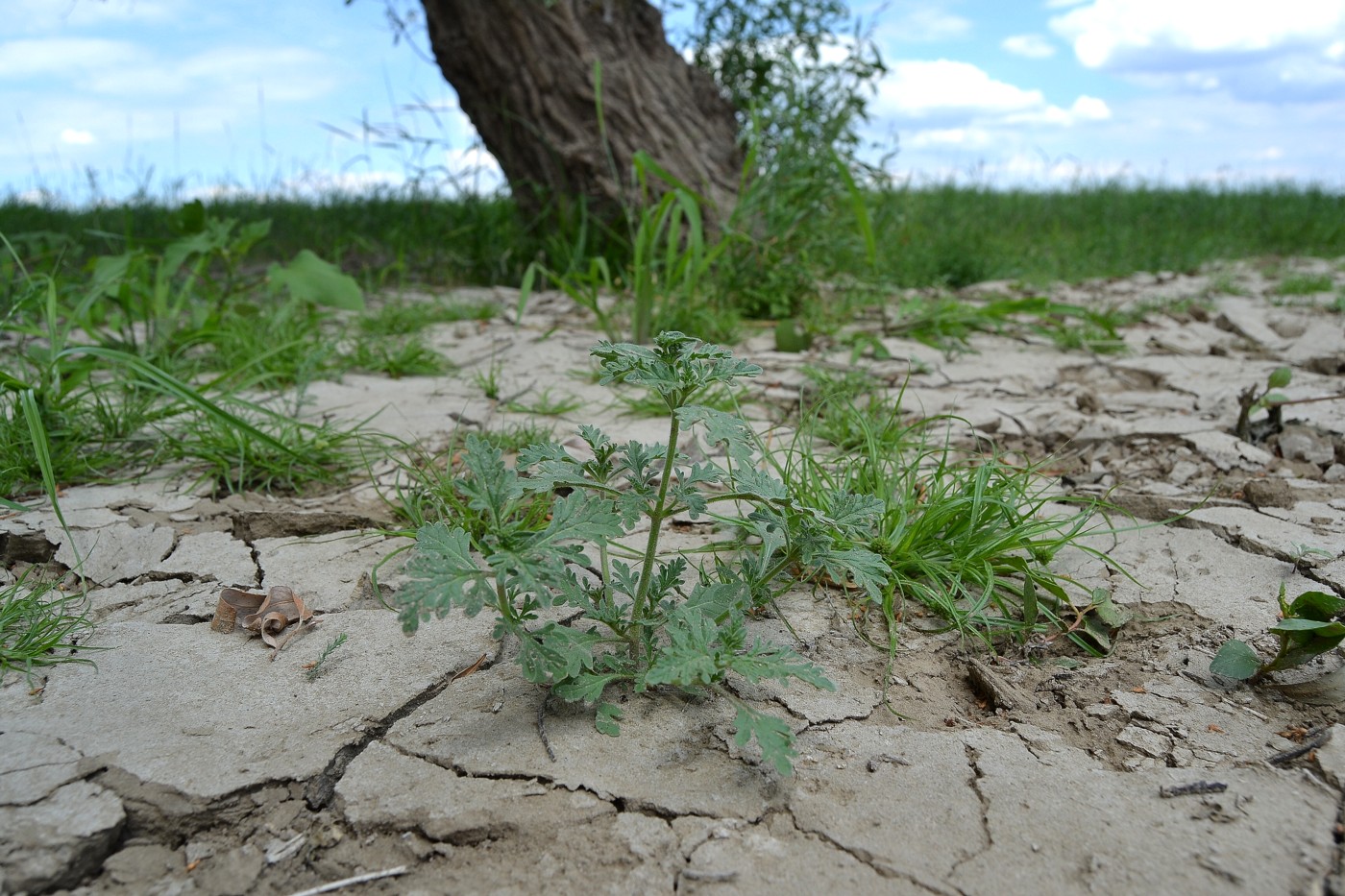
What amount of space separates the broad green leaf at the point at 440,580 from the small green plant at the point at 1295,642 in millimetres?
1126

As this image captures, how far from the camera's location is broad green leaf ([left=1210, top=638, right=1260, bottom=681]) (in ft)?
4.53

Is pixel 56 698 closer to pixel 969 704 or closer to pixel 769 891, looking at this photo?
pixel 769 891

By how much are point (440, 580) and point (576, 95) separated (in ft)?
12.3

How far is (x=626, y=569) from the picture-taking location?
54.6 inches

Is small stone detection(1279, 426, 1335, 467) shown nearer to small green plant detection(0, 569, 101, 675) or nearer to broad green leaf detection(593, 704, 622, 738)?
broad green leaf detection(593, 704, 622, 738)

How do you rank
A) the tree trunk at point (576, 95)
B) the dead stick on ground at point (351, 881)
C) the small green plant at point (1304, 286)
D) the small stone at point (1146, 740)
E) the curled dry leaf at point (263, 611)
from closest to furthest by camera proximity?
the dead stick on ground at point (351, 881), the small stone at point (1146, 740), the curled dry leaf at point (263, 611), the tree trunk at point (576, 95), the small green plant at point (1304, 286)

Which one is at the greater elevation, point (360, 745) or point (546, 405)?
point (546, 405)

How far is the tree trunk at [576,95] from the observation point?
14.1 feet

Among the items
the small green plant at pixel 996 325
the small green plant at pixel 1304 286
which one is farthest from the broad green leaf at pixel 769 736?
the small green plant at pixel 1304 286

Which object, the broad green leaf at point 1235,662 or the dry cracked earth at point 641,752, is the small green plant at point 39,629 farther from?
the broad green leaf at point 1235,662

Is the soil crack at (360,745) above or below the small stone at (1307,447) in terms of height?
below

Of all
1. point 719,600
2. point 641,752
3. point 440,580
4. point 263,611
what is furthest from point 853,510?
point 263,611

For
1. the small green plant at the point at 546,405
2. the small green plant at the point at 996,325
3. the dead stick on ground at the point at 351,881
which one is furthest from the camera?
the small green plant at the point at 996,325

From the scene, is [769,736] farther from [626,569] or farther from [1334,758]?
[1334,758]
